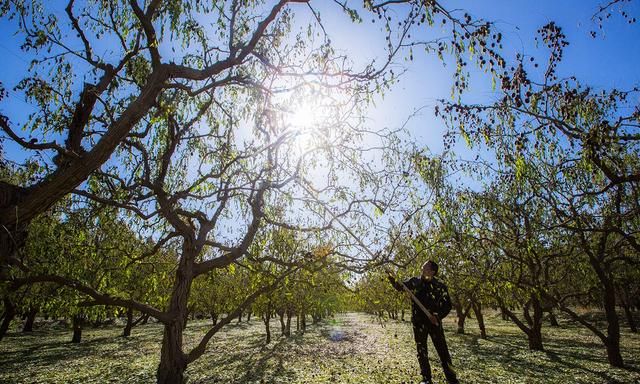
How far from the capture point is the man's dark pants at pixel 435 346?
27.2ft

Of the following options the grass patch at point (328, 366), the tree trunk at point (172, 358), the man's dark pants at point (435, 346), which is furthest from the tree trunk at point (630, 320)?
the tree trunk at point (172, 358)

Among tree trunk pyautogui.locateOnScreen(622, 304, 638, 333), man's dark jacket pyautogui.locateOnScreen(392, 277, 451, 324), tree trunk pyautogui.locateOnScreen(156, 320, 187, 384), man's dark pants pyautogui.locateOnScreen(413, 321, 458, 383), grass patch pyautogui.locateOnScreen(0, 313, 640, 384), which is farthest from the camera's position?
tree trunk pyautogui.locateOnScreen(622, 304, 638, 333)

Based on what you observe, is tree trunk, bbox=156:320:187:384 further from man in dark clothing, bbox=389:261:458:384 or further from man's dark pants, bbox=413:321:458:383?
man's dark pants, bbox=413:321:458:383

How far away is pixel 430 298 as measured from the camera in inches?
351

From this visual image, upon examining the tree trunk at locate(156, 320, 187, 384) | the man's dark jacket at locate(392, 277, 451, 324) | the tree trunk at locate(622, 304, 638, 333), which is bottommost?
the tree trunk at locate(622, 304, 638, 333)

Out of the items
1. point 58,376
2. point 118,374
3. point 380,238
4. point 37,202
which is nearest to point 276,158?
point 380,238

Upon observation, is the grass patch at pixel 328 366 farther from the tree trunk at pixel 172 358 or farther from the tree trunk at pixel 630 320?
the tree trunk at pixel 630 320

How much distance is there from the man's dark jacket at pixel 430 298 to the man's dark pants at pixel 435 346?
0.17m

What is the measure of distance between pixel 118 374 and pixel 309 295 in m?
17.0

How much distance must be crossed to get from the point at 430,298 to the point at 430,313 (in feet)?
2.24

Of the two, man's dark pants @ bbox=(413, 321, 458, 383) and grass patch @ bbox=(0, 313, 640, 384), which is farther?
grass patch @ bbox=(0, 313, 640, 384)

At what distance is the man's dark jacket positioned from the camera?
8.73m

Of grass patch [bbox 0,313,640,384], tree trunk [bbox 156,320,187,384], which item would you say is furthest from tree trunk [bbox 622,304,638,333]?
tree trunk [bbox 156,320,187,384]

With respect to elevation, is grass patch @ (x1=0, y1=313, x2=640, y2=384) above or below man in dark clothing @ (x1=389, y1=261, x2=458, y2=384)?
below
